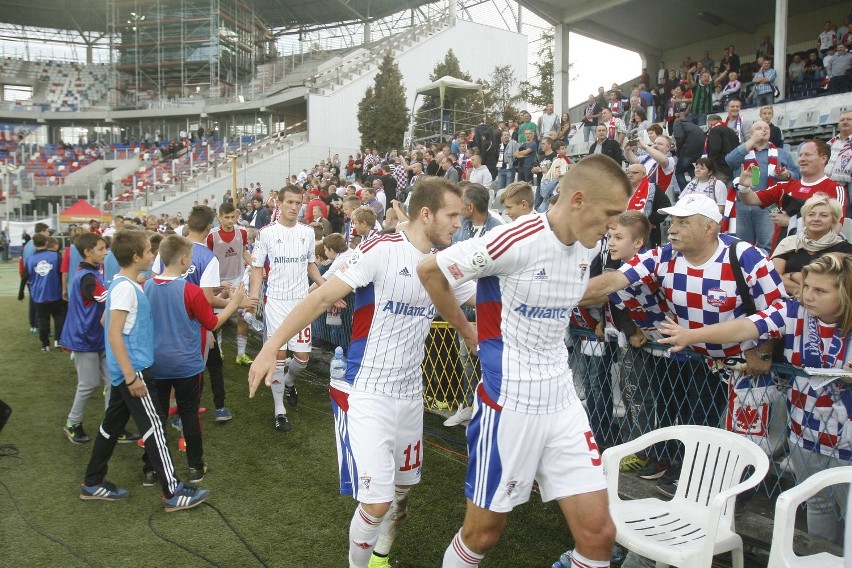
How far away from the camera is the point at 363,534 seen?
3.07 meters

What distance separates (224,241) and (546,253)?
6133 millimetres

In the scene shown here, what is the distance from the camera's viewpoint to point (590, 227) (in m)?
2.62

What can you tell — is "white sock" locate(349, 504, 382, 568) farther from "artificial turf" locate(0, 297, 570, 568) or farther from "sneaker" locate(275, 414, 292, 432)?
"sneaker" locate(275, 414, 292, 432)

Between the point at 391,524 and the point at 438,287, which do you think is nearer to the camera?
the point at 438,287

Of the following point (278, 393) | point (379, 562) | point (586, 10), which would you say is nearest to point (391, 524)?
point (379, 562)

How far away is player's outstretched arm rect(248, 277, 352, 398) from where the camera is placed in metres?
2.75

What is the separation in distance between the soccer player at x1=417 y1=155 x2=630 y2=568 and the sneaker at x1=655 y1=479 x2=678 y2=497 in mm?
1511

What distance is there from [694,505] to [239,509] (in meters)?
2.99

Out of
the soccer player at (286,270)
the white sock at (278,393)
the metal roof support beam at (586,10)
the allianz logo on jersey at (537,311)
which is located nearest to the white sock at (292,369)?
the soccer player at (286,270)

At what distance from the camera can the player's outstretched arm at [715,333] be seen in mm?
3301

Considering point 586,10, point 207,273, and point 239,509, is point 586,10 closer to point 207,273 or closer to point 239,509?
point 207,273

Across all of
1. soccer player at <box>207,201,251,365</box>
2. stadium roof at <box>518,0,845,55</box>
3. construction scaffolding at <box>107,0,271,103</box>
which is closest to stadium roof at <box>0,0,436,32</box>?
construction scaffolding at <box>107,0,271,103</box>

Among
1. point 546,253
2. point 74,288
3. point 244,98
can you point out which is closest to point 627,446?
point 546,253

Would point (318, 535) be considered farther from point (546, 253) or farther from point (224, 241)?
point (224, 241)
